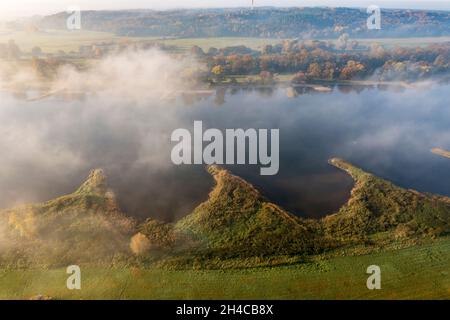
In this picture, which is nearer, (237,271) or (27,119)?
(237,271)

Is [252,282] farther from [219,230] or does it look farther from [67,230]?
[67,230]

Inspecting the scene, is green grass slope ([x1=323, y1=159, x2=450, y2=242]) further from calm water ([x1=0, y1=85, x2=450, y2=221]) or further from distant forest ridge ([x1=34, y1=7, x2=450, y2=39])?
→ distant forest ridge ([x1=34, y1=7, x2=450, y2=39])

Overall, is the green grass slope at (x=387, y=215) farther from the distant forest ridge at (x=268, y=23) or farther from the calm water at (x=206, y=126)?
the distant forest ridge at (x=268, y=23)

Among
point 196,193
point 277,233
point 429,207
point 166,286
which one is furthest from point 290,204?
point 166,286

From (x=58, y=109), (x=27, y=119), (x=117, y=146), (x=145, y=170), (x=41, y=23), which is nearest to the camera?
(x=145, y=170)

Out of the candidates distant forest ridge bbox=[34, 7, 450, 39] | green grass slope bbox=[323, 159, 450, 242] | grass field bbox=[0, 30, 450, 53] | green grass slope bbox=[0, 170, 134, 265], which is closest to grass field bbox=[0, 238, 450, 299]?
green grass slope bbox=[0, 170, 134, 265]

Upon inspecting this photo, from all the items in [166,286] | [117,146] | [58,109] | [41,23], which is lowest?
[166,286]

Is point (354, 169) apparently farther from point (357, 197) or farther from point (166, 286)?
point (166, 286)
